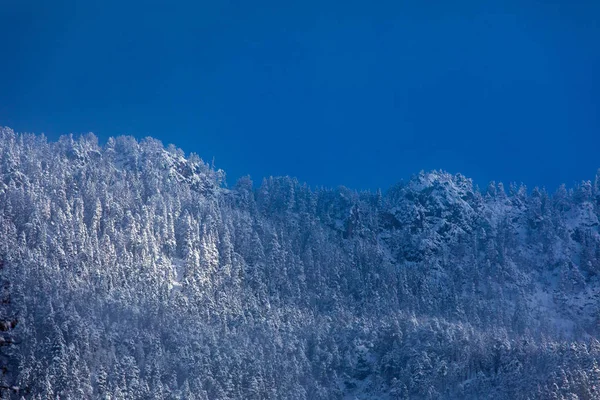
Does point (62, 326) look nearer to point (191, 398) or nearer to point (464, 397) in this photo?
point (191, 398)

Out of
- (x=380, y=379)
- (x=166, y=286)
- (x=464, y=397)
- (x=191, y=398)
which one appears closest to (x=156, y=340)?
(x=191, y=398)

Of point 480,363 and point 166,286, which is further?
point 166,286

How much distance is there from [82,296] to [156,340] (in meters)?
22.2

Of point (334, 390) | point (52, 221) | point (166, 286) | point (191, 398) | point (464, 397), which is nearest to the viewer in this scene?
point (191, 398)

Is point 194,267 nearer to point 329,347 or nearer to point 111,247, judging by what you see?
point 111,247

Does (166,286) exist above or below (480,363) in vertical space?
above

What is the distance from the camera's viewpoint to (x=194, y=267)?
19450 cm

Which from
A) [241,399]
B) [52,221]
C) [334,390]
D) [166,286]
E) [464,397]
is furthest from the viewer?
[52,221]

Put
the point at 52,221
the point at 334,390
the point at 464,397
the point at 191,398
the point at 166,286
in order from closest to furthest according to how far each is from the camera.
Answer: the point at 191,398, the point at 464,397, the point at 334,390, the point at 166,286, the point at 52,221

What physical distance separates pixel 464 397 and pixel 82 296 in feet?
291

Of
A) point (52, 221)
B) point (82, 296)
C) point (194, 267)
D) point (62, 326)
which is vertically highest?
point (52, 221)

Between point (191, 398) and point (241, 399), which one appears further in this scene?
point (241, 399)

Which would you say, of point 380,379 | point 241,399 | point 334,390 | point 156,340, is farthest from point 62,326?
point 380,379

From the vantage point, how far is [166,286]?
177 meters
